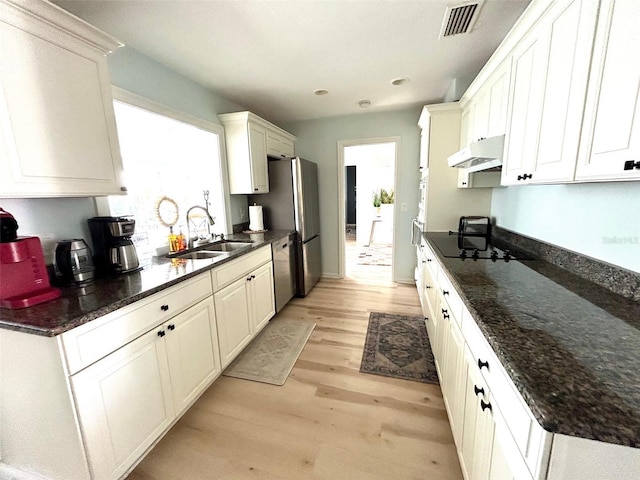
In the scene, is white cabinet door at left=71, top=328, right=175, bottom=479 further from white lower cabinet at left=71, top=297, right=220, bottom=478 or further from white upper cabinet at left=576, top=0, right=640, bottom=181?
white upper cabinet at left=576, top=0, right=640, bottom=181

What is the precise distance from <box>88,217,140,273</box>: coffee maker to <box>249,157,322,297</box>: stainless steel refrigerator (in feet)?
6.29

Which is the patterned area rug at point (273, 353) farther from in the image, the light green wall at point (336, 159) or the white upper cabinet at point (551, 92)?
the white upper cabinet at point (551, 92)

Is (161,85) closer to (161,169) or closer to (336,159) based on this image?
(161,169)

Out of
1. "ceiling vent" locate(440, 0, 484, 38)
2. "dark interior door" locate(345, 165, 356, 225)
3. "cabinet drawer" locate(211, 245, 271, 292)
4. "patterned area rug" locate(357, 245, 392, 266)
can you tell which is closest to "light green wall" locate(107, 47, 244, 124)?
"cabinet drawer" locate(211, 245, 271, 292)

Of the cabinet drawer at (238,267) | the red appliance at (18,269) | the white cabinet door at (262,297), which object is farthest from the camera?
the white cabinet door at (262,297)

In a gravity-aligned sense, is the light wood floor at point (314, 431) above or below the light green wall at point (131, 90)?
below

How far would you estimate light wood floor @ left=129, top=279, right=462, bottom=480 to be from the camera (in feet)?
4.56

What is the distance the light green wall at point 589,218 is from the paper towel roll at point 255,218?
265 centimetres

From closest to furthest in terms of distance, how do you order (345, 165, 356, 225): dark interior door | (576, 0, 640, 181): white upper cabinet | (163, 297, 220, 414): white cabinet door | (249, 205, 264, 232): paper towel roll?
1. (576, 0, 640, 181): white upper cabinet
2. (163, 297, 220, 414): white cabinet door
3. (249, 205, 264, 232): paper towel roll
4. (345, 165, 356, 225): dark interior door

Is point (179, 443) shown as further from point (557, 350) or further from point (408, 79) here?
point (408, 79)

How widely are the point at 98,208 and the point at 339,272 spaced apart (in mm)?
3262

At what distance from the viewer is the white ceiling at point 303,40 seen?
1.58 meters

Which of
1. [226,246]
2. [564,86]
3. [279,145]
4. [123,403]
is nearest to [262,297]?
[226,246]

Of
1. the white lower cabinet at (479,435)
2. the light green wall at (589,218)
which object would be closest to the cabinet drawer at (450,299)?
the white lower cabinet at (479,435)
